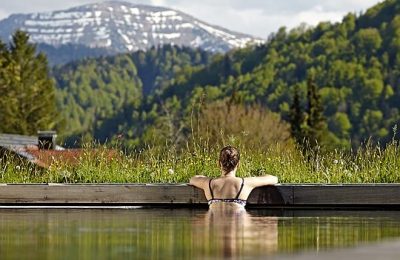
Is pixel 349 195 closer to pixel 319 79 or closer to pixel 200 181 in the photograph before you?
pixel 200 181

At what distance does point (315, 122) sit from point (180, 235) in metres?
79.1

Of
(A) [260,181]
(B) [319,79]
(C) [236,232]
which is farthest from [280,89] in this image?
(C) [236,232]

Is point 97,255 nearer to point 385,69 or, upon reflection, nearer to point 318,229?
point 318,229

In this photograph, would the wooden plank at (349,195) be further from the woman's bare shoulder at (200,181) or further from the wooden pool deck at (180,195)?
the woman's bare shoulder at (200,181)

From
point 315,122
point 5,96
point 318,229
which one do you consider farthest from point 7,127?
point 318,229

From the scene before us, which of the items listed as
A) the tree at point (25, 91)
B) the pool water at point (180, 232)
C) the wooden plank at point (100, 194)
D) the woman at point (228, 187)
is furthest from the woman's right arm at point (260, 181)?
the tree at point (25, 91)

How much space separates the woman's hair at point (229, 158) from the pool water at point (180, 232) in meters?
0.47

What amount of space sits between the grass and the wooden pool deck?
48.1 inches

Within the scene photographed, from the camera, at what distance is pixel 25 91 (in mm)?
81188

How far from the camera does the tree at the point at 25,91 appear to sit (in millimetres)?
78250

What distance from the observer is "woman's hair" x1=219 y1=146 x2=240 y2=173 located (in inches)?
368

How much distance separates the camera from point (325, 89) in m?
136

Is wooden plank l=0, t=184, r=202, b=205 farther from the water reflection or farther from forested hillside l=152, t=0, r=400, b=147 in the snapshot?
forested hillside l=152, t=0, r=400, b=147

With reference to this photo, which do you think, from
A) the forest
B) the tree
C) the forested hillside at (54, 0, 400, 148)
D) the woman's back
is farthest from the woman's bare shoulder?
the forested hillside at (54, 0, 400, 148)
